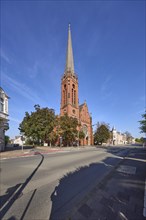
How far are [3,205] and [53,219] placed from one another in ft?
5.66

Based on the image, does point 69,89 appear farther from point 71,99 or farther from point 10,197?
point 10,197

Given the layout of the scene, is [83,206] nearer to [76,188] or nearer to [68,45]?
[76,188]

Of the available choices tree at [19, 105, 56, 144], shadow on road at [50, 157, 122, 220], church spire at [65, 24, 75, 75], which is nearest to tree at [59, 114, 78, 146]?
tree at [19, 105, 56, 144]

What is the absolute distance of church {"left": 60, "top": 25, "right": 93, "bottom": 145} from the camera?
66100 millimetres

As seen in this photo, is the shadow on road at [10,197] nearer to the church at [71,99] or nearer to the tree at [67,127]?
the tree at [67,127]

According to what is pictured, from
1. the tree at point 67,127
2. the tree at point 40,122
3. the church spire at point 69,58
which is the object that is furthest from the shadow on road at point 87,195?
the church spire at point 69,58

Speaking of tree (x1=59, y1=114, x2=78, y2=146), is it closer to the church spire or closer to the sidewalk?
the church spire

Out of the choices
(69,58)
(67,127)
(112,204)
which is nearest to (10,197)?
(112,204)

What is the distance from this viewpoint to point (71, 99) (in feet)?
220

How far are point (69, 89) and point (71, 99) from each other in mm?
3838

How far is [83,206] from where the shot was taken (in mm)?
5246

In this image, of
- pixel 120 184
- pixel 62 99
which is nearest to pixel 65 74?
pixel 62 99

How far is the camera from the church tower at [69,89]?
215 ft

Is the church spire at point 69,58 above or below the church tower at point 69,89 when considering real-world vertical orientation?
above
